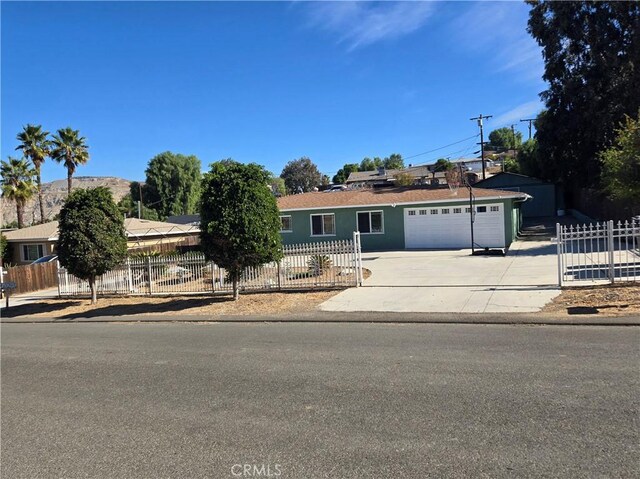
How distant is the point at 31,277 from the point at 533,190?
134 ft

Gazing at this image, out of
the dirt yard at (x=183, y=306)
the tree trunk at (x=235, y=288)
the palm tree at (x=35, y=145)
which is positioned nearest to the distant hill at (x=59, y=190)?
the palm tree at (x=35, y=145)

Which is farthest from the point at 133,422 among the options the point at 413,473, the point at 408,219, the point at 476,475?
the point at 408,219

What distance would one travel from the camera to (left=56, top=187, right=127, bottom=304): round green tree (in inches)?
553

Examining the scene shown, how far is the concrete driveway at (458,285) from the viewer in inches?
412

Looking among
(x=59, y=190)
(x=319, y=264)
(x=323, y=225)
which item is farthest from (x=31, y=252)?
(x=59, y=190)

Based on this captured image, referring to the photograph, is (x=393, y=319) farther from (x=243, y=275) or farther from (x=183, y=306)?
Answer: (x=183, y=306)

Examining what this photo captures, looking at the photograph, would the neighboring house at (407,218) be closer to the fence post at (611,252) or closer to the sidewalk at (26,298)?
the fence post at (611,252)

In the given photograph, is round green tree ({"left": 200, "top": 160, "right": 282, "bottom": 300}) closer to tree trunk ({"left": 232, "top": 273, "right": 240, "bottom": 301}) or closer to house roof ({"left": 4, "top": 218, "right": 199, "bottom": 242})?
tree trunk ({"left": 232, "top": 273, "right": 240, "bottom": 301})

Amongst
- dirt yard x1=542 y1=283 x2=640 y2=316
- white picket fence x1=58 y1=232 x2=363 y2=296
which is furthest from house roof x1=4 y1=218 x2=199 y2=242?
dirt yard x1=542 y1=283 x2=640 y2=316

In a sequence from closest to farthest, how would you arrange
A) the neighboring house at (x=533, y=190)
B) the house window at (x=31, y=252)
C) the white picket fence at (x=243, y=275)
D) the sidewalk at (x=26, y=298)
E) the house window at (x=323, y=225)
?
1. the white picket fence at (x=243, y=275)
2. the sidewalk at (x=26, y=298)
3. the house window at (x=323, y=225)
4. the house window at (x=31, y=252)
5. the neighboring house at (x=533, y=190)

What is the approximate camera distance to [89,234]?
558 inches

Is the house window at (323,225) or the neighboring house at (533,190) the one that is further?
the neighboring house at (533,190)

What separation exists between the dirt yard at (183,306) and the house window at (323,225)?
509 inches

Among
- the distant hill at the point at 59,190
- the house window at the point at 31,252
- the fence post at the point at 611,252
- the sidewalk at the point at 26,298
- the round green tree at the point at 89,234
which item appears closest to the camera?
the fence post at the point at 611,252
